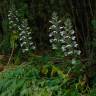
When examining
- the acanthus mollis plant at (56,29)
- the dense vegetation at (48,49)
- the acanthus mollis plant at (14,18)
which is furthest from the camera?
the acanthus mollis plant at (14,18)

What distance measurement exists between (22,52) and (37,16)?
2.27 feet

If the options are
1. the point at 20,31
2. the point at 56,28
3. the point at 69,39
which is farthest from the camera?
the point at 20,31

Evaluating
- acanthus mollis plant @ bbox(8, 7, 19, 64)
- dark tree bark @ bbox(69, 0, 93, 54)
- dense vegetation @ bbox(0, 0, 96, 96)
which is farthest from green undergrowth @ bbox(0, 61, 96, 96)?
acanthus mollis plant @ bbox(8, 7, 19, 64)

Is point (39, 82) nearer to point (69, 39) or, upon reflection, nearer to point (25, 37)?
point (69, 39)

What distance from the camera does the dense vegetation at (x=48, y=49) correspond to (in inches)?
175

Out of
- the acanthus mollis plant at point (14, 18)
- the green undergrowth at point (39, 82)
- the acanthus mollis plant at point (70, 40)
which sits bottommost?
the green undergrowth at point (39, 82)

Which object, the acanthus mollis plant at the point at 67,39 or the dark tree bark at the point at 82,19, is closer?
→ the acanthus mollis plant at the point at 67,39

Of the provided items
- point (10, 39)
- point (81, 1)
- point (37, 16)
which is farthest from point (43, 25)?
point (81, 1)

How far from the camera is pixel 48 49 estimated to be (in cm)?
570

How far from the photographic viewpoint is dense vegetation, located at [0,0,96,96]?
14.6 ft

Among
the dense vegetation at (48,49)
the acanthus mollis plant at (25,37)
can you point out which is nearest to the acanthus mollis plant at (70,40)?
the dense vegetation at (48,49)

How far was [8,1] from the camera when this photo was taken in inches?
238

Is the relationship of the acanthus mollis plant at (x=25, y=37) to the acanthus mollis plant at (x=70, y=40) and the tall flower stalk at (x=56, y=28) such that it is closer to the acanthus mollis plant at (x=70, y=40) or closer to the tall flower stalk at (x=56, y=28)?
the tall flower stalk at (x=56, y=28)

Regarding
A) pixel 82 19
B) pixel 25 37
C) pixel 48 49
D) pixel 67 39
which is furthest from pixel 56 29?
pixel 48 49
